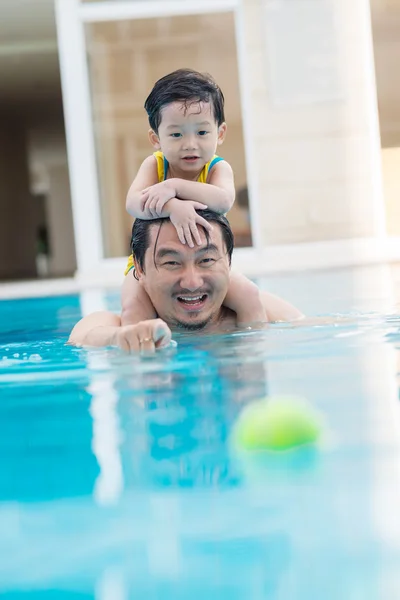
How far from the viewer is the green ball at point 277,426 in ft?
4.13

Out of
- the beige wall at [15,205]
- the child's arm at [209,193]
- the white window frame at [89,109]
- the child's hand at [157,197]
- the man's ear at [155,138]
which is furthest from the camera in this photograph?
the beige wall at [15,205]

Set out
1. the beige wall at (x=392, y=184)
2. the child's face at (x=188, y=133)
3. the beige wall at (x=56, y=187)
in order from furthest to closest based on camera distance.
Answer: the beige wall at (x=56, y=187), the beige wall at (x=392, y=184), the child's face at (x=188, y=133)

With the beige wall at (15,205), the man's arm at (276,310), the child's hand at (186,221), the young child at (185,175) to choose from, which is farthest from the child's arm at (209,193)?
the beige wall at (15,205)

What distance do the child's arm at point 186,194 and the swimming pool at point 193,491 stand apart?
0.73 meters

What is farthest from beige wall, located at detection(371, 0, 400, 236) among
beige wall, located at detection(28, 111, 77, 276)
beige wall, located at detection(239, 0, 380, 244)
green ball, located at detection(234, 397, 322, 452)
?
beige wall, located at detection(28, 111, 77, 276)

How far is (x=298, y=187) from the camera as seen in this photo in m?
9.70

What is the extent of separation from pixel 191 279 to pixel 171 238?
14cm

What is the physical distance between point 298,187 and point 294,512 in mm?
8919

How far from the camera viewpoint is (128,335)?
8.08ft

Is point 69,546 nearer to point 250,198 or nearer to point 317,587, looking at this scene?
point 317,587

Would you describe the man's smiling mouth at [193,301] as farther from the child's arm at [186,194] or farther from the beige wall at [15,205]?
the beige wall at [15,205]

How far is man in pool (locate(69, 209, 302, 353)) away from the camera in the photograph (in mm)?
2486

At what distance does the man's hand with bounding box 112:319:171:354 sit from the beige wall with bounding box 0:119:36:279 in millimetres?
18950

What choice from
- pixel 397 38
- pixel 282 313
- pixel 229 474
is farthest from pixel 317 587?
pixel 397 38
